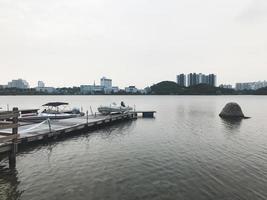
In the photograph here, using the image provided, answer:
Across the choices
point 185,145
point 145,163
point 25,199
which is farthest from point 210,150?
point 25,199

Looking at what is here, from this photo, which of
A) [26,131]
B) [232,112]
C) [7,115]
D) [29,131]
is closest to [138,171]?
[7,115]

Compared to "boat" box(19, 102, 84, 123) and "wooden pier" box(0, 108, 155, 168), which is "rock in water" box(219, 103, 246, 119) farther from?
"boat" box(19, 102, 84, 123)

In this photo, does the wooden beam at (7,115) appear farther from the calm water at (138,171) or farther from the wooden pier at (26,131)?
the calm water at (138,171)

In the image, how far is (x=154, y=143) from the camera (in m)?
24.8

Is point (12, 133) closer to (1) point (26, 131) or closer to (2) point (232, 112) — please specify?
(1) point (26, 131)

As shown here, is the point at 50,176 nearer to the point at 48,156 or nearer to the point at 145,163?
the point at 48,156

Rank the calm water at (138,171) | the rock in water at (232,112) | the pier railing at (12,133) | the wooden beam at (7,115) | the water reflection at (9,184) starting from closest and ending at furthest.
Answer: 1. the water reflection at (9,184)
2. the calm water at (138,171)
3. the wooden beam at (7,115)
4. the pier railing at (12,133)
5. the rock in water at (232,112)

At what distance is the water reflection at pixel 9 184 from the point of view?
12181 mm

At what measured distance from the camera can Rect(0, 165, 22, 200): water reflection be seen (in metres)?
12.2

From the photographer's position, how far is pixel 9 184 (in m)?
13.5

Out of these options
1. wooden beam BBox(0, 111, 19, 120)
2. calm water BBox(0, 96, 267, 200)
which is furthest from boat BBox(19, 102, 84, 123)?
wooden beam BBox(0, 111, 19, 120)

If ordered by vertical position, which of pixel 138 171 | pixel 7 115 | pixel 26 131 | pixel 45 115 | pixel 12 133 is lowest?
pixel 138 171

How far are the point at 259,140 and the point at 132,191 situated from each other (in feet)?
66.0

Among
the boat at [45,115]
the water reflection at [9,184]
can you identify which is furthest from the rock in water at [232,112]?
the water reflection at [9,184]
